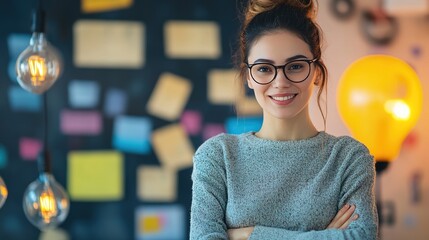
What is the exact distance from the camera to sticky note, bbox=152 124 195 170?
137 inches

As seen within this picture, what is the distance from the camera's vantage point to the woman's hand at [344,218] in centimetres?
151

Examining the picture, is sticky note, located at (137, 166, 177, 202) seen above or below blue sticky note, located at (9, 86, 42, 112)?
below

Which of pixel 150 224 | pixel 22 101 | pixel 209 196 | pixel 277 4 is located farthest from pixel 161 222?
pixel 277 4

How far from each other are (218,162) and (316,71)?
31 cm

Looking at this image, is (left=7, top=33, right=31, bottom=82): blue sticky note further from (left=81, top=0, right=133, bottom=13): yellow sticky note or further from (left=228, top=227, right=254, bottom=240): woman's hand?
(left=228, top=227, right=254, bottom=240): woman's hand

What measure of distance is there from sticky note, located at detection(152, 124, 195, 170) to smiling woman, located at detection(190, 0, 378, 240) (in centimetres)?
186

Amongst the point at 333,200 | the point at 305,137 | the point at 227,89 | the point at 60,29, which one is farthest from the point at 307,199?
the point at 60,29

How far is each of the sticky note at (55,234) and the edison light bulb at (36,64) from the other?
4.49 ft

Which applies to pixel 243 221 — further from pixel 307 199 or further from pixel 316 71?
pixel 316 71

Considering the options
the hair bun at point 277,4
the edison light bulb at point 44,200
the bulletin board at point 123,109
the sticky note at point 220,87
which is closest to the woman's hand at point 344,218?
the hair bun at point 277,4

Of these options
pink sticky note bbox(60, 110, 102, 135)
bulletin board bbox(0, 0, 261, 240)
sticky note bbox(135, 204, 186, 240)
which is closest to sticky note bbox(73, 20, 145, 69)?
bulletin board bbox(0, 0, 261, 240)

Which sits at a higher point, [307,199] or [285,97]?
[285,97]

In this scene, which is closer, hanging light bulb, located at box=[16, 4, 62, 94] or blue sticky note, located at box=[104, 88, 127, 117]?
hanging light bulb, located at box=[16, 4, 62, 94]

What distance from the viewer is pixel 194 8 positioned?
3510mm
